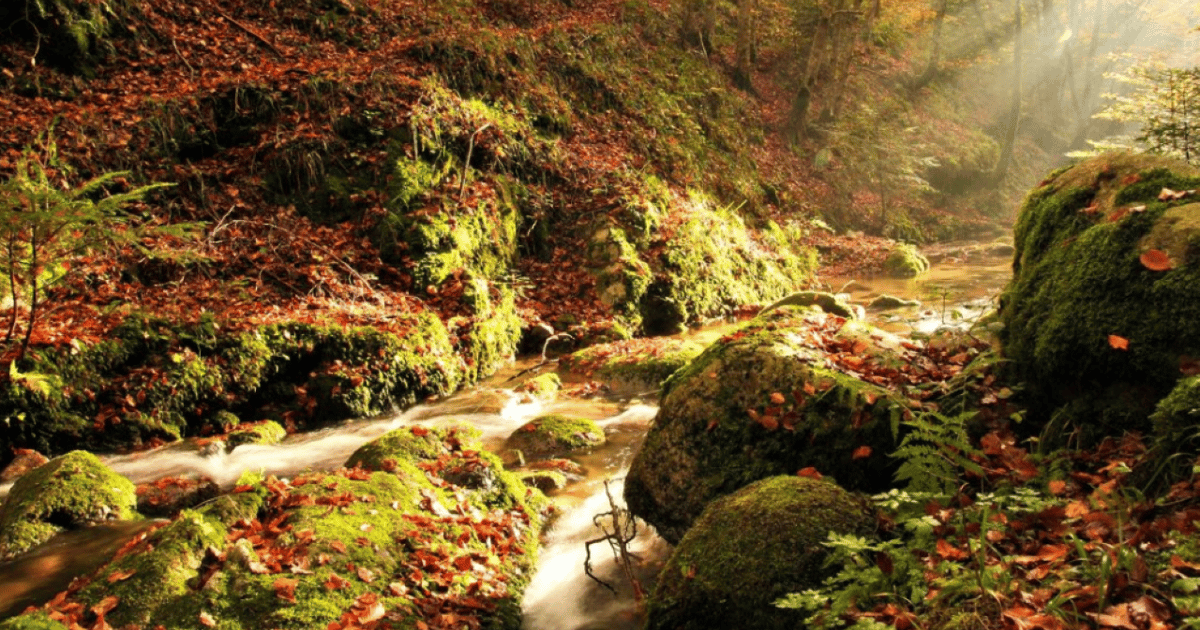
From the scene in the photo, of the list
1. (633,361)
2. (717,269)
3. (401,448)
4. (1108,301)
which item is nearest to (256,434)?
(401,448)

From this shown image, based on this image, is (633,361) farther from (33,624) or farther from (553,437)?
(33,624)

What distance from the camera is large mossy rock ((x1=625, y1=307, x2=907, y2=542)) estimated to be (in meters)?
4.24

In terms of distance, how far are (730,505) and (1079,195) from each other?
3.03 metres

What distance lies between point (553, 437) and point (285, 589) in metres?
3.57

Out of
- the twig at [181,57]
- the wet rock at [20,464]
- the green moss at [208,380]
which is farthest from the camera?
the twig at [181,57]

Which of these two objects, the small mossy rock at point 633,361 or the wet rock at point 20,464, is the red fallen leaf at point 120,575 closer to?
the wet rock at point 20,464

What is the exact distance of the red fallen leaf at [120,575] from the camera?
3.66 meters

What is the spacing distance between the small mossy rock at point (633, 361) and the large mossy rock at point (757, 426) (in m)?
3.69

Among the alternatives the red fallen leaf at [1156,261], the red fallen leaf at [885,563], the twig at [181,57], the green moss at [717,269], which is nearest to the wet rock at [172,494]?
the red fallen leaf at [885,563]

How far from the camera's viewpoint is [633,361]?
364 inches

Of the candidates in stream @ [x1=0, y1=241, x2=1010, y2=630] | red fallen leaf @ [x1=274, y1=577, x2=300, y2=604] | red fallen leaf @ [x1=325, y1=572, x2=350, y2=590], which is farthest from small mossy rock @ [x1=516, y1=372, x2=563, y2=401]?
red fallen leaf @ [x1=274, y1=577, x2=300, y2=604]

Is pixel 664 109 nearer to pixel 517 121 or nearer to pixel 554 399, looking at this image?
pixel 517 121

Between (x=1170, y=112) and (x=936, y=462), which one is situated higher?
(x=1170, y=112)

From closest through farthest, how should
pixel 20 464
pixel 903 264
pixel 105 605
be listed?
pixel 105 605
pixel 20 464
pixel 903 264
